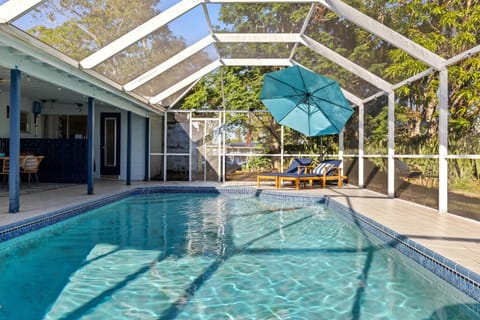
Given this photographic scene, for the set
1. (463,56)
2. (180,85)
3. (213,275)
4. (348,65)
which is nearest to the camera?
(213,275)

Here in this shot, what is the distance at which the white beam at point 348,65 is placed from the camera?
27.9ft

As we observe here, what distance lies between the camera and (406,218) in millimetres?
5648

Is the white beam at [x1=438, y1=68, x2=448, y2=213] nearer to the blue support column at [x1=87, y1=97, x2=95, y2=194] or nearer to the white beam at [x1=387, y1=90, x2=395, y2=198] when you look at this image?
the white beam at [x1=387, y1=90, x2=395, y2=198]

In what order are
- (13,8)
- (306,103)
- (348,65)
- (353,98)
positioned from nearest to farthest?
(13,8) < (348,65) < (306,103) < (353,98)

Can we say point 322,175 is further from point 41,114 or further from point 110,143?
point 41,114

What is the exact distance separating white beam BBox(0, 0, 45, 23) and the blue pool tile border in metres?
2.52

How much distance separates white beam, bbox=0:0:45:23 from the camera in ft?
14.6

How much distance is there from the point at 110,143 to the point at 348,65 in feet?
27.0

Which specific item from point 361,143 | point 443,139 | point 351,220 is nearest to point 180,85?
point 361,143

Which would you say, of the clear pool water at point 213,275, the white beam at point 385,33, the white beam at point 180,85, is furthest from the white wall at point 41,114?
the white beam at point 385,33

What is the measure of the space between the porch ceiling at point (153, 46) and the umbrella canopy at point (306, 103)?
0.83m

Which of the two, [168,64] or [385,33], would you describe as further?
[168,64]

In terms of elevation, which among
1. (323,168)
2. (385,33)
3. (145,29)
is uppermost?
(145,29)

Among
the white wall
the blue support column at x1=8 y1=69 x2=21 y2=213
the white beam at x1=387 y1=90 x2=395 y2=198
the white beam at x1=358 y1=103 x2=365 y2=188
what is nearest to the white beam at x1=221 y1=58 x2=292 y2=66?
the white beam at x1=358 y1=103 x2=365 y2=188
